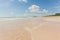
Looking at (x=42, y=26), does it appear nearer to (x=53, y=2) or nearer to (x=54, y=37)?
(x=54, y=37)

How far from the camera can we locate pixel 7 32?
93cm

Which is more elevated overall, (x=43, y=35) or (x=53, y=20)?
(x=53, y=20)

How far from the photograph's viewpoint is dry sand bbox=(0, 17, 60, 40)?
0.89 metres

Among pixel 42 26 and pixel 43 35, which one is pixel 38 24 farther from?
pixel 43 35

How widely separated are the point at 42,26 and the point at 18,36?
0.85 ft

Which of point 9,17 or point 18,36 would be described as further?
point 9,17

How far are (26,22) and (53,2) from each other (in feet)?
1.20

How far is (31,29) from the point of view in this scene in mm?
970

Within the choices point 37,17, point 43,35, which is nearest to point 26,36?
point 43,35

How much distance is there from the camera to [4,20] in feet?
3.39

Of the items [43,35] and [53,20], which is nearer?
[43,35]

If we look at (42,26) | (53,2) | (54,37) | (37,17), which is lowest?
(54,37)

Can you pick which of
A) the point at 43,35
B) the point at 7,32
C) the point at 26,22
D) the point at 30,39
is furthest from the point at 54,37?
the point at 7,32

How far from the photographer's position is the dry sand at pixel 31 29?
89cm
